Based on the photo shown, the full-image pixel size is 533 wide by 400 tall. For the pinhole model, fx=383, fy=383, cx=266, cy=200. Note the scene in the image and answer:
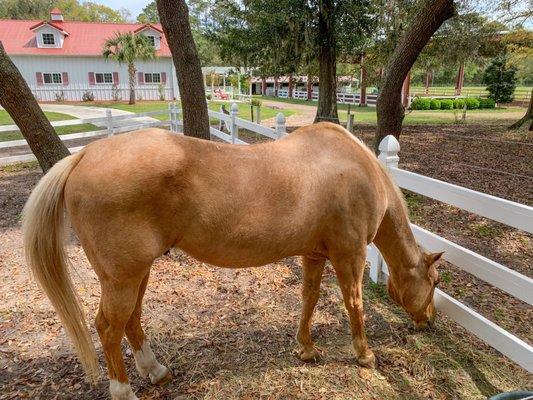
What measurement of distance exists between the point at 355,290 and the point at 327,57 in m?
11.7

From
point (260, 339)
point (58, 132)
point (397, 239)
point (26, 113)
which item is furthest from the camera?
point (58, 132)

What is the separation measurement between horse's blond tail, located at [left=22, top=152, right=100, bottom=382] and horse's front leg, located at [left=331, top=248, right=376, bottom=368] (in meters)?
1.60

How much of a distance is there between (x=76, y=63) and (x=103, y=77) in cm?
200

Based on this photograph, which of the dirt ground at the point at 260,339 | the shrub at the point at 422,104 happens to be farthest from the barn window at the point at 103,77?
the dirt ground at the point at 260,339

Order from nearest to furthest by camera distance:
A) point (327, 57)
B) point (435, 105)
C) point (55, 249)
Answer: point (55, 249)
point (327, 57)
point (435, 105)

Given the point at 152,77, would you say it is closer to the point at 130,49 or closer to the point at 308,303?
the point at 130,49

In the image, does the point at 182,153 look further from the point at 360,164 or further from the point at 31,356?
the point at 31,356

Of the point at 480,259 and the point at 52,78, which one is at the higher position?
the point at 52,78

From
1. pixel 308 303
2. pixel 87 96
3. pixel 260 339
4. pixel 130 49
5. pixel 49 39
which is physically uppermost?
pixel 49 39

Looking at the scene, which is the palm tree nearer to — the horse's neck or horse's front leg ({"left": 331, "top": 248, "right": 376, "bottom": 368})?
the horse's neck

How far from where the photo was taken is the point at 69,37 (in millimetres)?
29250

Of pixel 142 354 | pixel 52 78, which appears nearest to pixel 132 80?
pixel 52 78

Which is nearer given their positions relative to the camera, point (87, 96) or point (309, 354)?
point (309, 354)

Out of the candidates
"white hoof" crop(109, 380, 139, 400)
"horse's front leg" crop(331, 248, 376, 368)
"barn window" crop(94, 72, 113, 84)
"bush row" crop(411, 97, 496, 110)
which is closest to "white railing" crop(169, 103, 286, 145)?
"horse's front leg" crop(331, 248, 376, 368)
